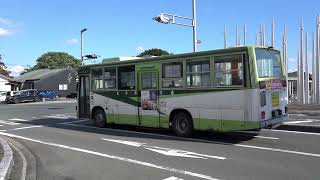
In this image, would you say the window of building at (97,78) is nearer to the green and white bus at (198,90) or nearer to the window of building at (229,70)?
the green and white bus at (198,90)

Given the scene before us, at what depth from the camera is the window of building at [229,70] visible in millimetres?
14531

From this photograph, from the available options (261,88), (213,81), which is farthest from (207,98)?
(261,88)

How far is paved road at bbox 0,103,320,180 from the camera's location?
33.3ft

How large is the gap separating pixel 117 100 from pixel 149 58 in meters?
2.71

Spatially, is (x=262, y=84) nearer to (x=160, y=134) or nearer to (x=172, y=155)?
(x=172, y=155)

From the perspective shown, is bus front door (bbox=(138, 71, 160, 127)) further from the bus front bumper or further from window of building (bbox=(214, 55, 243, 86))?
the bus front bumper

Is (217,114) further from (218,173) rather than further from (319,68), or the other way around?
(319,68)

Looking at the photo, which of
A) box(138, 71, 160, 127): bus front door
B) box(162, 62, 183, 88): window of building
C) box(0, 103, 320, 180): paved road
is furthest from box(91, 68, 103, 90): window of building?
box(162, 62, 183, 88): window of building

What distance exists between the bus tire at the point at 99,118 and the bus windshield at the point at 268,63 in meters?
7.99

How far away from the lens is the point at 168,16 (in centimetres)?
3356

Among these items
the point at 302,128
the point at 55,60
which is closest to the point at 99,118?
the point at 302,128

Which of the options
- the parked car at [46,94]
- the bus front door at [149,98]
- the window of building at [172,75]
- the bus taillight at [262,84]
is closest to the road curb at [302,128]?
the bus taillight at [262,84]

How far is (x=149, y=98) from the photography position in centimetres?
1780

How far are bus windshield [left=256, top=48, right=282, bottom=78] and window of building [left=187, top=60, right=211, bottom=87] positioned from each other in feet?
5.59
